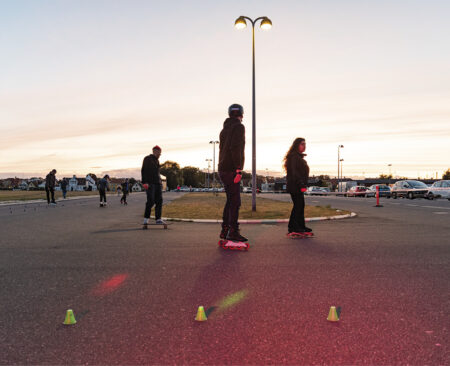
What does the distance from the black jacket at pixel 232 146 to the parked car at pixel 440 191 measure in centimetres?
2996

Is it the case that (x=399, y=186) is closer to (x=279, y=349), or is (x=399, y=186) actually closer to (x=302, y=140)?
(x=302, y=140)

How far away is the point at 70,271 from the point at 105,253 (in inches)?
51.8

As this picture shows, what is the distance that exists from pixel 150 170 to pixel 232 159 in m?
3.99

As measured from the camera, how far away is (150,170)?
9875 mm

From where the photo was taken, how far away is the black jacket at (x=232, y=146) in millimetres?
6402

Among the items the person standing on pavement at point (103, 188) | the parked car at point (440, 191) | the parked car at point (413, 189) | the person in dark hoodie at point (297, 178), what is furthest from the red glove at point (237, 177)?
the parked car at point (413, 189)

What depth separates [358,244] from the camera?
7008mm

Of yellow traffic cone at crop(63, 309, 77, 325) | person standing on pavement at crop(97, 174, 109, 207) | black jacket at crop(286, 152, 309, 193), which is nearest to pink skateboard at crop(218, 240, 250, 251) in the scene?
black jacket at crop(286, 152, 309, 193)

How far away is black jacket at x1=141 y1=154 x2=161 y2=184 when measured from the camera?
32.2ft

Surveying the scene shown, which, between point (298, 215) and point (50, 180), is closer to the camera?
point (298, 215)

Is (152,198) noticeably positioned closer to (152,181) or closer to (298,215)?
(152,181)

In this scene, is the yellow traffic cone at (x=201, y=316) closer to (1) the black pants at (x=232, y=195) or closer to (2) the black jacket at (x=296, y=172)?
(1) the black pants at (x=232, y=195)

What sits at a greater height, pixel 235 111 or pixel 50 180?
pixel 235 111

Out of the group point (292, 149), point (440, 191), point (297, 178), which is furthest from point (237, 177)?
point (440, 191)
